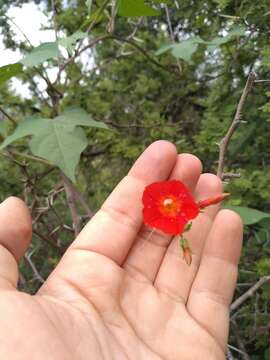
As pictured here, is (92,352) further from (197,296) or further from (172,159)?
(172,159)

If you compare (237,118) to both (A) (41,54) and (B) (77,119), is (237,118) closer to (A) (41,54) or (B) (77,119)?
(B) (77,119)

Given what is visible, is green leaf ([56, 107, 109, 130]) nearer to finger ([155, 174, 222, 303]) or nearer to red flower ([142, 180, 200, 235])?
red flower ([142, 180, 200, 235])

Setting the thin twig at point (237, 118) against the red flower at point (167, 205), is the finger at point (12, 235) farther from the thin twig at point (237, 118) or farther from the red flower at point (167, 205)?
the thin twig at point (237, 118)

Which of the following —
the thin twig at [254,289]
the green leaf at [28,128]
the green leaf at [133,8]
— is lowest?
the thin twig at [254,289]

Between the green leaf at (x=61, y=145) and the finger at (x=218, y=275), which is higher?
the green leaf at (x=61, y=145)

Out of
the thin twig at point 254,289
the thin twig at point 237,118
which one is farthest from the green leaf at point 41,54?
the thin twig at point 254,289

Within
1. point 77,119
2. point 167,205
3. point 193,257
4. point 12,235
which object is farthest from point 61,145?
point 193,257

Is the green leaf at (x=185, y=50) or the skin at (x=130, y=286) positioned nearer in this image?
the skin at (x=130, y=286)
